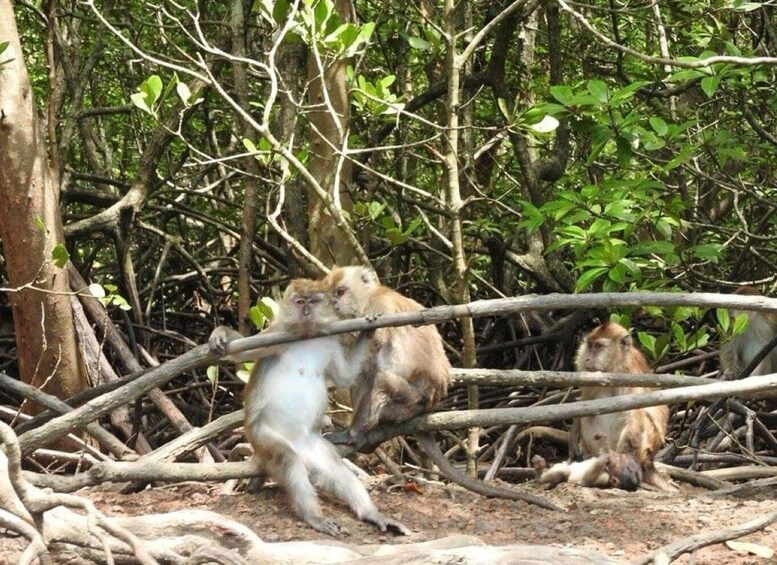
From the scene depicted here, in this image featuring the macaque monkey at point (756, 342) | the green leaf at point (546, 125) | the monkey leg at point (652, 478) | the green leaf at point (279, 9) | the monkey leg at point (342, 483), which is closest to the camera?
the monkey leg at point (342, 483)

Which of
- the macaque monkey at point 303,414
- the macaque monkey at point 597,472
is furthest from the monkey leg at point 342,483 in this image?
the macaque monkey at point 597,472

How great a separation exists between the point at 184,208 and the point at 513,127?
153 inches

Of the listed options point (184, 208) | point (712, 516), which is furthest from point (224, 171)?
point (712, 516)

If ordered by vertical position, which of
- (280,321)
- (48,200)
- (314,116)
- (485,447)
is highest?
(314,116)

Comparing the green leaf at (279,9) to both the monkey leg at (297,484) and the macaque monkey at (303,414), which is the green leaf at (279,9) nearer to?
the macaque monkey at (303,414)

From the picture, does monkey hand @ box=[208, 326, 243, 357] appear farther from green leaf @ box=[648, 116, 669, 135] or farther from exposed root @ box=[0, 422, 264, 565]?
green leaf @ box=[648, 116, 669, 135]

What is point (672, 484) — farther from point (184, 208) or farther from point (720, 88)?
point (184, 208)

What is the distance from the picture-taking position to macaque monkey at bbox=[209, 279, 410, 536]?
15.7 ft

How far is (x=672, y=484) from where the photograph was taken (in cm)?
629

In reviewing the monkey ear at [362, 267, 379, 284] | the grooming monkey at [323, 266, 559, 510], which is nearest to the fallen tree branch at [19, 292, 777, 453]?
the grooming monkey at [323, 266, 559, 510]

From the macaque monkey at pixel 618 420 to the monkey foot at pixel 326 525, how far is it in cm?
218

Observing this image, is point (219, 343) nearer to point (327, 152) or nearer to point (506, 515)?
point (506, 515)

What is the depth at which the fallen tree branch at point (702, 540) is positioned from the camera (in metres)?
3.84

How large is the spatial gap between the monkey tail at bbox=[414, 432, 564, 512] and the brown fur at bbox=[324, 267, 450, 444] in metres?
0.21
